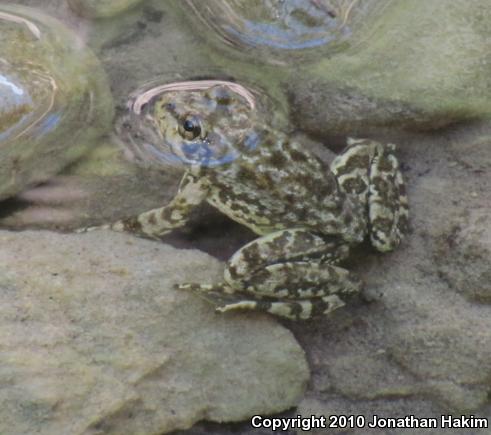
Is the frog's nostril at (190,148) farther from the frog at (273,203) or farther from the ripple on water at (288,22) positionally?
the ripple on water at (288,22)

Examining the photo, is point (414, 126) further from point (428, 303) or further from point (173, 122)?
point (173, 122)

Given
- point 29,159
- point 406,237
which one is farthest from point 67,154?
point 406,237

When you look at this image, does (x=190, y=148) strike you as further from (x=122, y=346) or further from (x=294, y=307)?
(x=122, y=346)

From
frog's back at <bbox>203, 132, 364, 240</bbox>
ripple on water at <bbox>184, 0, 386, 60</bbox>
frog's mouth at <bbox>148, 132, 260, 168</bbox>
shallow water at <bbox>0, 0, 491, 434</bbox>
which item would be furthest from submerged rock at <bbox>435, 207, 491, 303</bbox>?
ripple on water at <bbox>184, 0, 386, 60</bbox>

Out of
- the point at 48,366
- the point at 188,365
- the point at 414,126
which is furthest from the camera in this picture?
the point at 414,126

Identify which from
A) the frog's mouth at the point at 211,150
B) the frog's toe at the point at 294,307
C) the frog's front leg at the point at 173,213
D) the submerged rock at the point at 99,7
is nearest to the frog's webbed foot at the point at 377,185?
the frog's toe at the point at 294,307

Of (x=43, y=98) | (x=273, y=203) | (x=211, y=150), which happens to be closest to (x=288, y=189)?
(x=273, y=203)

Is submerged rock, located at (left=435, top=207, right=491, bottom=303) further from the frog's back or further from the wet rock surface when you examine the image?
the wet rock surface
